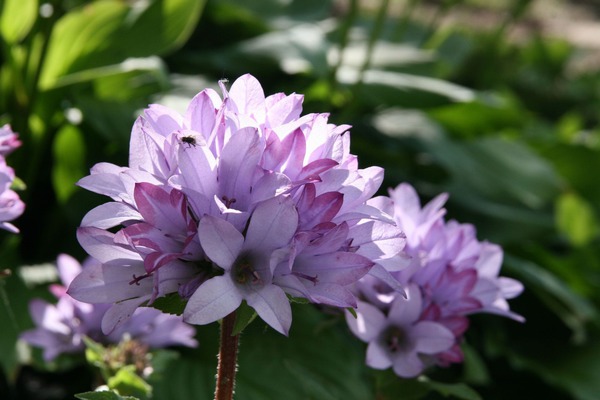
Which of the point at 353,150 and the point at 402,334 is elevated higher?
the point at 402,334

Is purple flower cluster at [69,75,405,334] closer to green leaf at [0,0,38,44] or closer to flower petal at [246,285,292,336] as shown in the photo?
flower petal at [246,285,292,336]

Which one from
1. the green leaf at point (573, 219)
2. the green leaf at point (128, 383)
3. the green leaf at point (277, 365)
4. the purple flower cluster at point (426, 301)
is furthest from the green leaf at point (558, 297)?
the green leaf at point (128, 383)

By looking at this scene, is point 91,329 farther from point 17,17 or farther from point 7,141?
point 17,17

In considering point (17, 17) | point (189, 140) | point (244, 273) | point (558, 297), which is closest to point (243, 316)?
point (244, 273)

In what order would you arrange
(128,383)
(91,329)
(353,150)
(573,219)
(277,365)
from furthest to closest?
1. (573,219)
2. (353,150)
3. (277,365)
4. (91,329)
5. (128,383)

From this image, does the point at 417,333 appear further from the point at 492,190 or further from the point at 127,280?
the point at 492,190

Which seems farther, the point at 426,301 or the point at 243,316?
the point at 426,301
